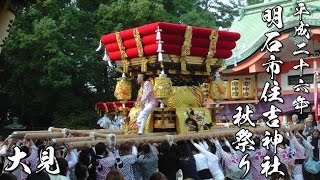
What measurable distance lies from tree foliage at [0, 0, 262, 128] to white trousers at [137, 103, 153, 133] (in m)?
10.0

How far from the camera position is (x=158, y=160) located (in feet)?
19.8

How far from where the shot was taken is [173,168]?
19.3 feet

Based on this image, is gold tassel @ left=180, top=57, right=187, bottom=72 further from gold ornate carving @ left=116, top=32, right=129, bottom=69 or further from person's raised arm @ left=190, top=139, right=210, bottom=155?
person's raised arm @ left=190, top=139, right=210, bottom=155

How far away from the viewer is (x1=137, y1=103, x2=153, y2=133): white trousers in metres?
7.89

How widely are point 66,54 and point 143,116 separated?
Answer: 440 inches

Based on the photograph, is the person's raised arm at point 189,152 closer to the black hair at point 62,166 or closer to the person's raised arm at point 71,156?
the person's raised arm at point 71,156

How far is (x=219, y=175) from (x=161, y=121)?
2041 mm

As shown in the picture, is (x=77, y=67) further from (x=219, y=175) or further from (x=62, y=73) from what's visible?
(x=219, y=175)

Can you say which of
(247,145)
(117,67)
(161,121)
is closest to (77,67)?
(117,67)

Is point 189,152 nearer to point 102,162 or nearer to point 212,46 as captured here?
point 102,162

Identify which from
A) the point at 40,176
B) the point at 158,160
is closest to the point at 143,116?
the point at 158,160

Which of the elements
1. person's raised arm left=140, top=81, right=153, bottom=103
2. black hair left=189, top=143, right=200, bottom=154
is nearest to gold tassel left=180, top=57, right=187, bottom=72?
person's raised arm left=140, top=81, right=153, bottom=103

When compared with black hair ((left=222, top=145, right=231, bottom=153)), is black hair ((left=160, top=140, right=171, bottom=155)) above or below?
above

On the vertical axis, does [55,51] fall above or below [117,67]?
above
